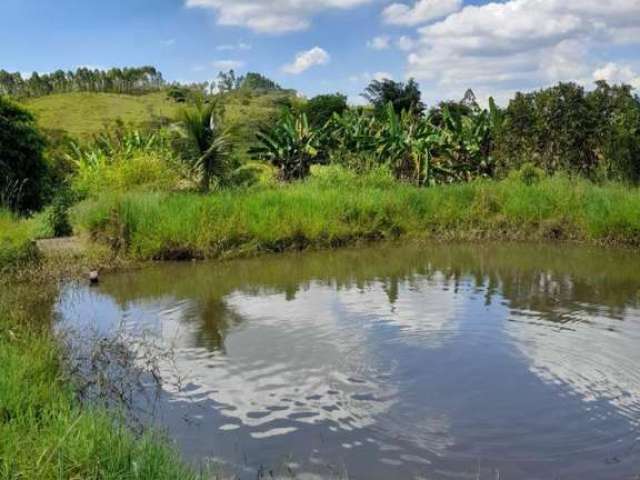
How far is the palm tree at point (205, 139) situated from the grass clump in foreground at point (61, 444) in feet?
40.0

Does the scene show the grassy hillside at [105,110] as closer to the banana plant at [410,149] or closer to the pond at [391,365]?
the banana plant at [410,149]

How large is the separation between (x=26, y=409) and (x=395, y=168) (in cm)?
1643

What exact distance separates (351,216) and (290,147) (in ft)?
25.0

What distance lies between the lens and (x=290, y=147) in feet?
70.5

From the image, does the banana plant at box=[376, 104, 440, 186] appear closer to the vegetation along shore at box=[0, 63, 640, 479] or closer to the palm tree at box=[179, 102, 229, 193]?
the vegetation along shore at box=[0, 63, 640, 479]

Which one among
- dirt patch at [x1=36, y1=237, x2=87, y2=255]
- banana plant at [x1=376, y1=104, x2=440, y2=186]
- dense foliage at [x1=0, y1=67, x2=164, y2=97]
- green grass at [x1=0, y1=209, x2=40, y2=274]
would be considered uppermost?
dense foliage at [x1=0, y1=67, x2=164, y2=97]

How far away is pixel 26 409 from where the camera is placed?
4.42 m

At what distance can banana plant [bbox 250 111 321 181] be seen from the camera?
70.5ft

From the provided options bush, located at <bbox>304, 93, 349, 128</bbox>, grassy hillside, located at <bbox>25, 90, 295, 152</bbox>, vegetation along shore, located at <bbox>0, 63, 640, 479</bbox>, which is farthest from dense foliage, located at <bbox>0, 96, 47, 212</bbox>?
grassy hillside, located at <bbox>25, 90, 295, 152</bbox>

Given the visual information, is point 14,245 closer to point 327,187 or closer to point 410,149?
point 327,187

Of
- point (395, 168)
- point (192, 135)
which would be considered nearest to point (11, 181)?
point (192, 135)

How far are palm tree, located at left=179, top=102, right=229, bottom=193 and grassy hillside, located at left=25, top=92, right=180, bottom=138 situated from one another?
23257 mm

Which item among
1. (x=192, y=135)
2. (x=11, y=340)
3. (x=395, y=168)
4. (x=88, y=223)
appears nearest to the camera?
(x=11, y=340)

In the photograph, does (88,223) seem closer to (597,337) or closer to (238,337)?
(238,337)
